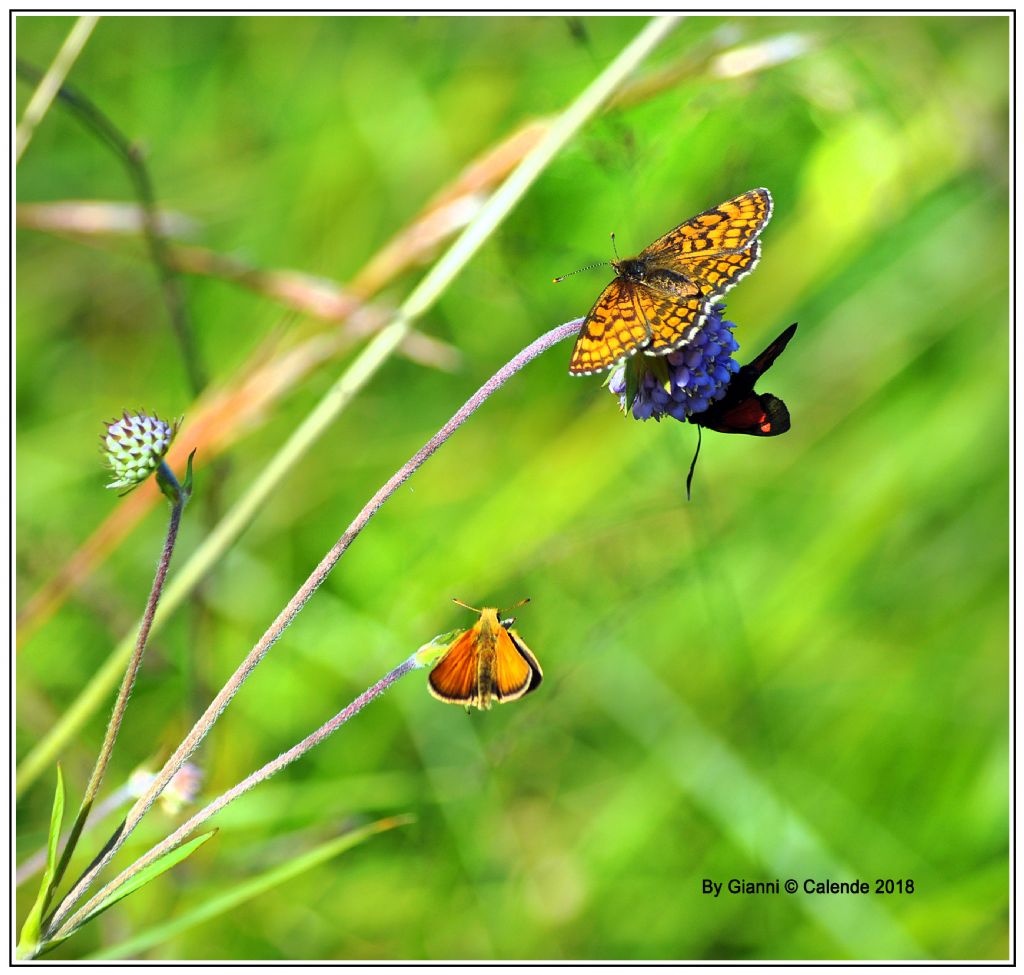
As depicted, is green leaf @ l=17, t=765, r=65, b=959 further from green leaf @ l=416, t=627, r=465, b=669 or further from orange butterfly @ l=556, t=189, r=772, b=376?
orange butterfly @ l=556, t=189, r=772, b=376

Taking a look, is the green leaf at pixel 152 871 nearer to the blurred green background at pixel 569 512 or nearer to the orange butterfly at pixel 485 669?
the orange butterfly at pixel 485 669

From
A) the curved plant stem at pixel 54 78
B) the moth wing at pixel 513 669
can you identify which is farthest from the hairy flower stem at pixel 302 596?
the curved plant stem at pixel 54 78

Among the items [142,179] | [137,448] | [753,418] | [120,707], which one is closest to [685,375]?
[753,418]

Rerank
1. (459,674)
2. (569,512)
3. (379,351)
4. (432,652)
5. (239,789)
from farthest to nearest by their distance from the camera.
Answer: (569,512) < (379,351) < (459,674) < (432,652) < (239,789)

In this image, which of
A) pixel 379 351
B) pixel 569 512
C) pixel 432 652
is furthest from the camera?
pixel 569 512

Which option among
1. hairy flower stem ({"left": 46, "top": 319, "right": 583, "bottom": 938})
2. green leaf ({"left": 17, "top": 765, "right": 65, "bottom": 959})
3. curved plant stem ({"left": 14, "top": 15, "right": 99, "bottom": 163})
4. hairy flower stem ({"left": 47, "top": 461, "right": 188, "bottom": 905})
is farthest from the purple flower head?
curved plant stem ({"left": 14, "top": 15, "right": 99, "bottom": 163})

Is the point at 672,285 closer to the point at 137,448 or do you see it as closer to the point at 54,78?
the point at 137,448
